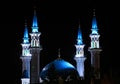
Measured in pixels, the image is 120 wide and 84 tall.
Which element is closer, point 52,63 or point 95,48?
point 52,63

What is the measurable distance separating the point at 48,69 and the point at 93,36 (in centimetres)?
571

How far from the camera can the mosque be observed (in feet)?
133

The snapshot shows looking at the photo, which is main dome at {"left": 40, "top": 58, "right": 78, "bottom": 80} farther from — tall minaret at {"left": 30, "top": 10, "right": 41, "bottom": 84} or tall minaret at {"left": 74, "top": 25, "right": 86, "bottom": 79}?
tall minaret at {"left": 74, "top": 25, "right": 86, "bottom": 79}

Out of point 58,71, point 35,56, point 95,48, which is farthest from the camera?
point 95,48

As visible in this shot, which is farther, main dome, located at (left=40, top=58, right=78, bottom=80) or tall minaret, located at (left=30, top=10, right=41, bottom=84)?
tall minaret, located at (left=30, top=10, right=41, bottom=84)

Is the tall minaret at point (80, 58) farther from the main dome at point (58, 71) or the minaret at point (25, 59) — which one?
the minaret at point (25, 59)

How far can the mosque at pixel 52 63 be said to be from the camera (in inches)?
1599

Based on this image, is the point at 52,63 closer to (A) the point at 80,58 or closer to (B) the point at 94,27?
(A) the point at 80,58

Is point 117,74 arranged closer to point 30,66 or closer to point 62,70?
point 62,70

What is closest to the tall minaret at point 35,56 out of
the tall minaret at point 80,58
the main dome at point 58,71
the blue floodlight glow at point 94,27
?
the main dome at point 58,71

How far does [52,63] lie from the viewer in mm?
41750

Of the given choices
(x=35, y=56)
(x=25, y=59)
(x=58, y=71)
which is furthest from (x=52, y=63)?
(x=25, y=59)

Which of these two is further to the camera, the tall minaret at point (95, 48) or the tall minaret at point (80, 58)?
the tall minaret at point (80, 58)

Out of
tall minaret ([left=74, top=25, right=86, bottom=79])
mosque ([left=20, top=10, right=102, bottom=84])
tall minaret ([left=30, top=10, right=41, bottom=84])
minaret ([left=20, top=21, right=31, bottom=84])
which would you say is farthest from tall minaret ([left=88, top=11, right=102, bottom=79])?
minaret ([left=20, top=21, right=31, bottom=84])
